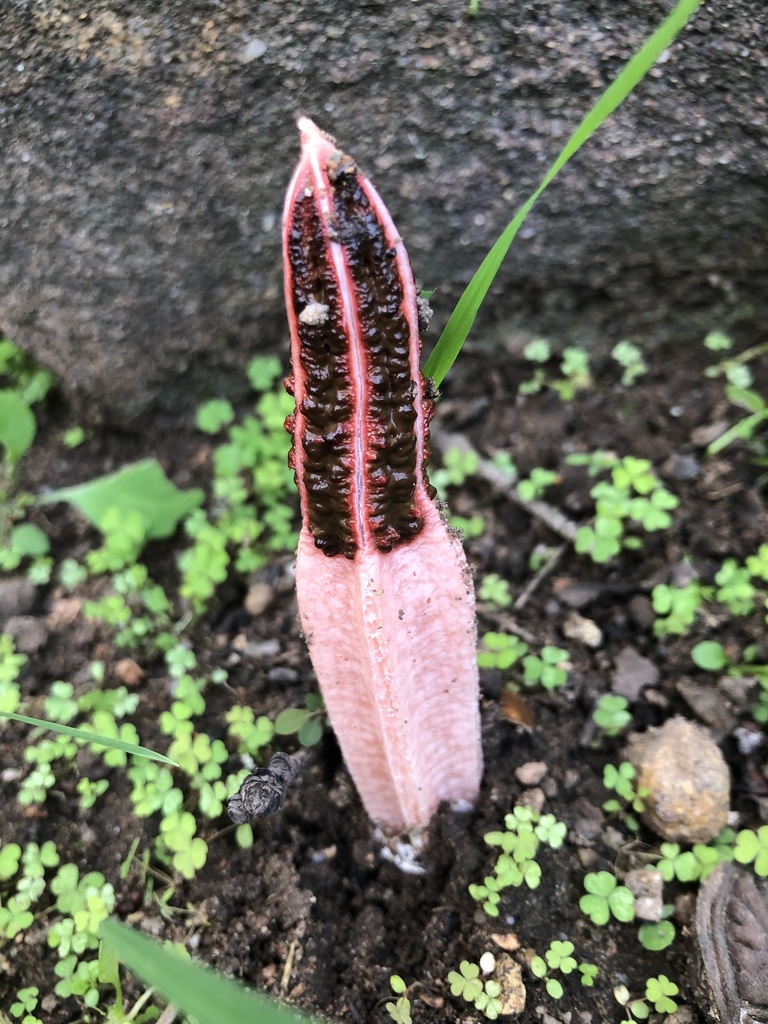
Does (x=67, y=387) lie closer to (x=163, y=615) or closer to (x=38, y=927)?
(x=163, y=615)

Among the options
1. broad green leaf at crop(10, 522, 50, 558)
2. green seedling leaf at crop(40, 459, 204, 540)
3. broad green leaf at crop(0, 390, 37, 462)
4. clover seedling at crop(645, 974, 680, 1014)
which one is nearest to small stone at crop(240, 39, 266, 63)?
green seedling leaf at crop(40, 459, 204, 540)

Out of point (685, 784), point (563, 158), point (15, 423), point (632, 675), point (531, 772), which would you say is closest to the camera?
point (563, 158)

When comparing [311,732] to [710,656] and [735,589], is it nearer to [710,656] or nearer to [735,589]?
[710,656]

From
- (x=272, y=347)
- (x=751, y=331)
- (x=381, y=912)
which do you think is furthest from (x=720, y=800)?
(x=272, y=347)

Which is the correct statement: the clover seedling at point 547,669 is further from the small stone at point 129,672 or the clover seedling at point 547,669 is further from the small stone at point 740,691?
the small stone at point 129,672

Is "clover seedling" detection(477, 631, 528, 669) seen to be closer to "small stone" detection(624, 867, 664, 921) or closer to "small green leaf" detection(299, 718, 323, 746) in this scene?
"small green leaf" detection(299, 718, 323, 746)

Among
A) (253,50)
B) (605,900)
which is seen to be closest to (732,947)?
(605,900)
